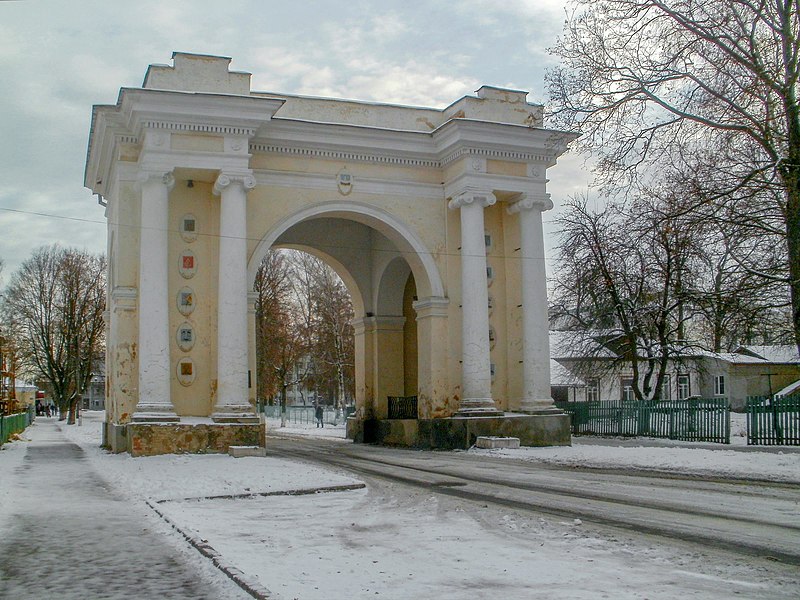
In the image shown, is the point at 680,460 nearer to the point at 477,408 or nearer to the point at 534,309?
the point at 477,408

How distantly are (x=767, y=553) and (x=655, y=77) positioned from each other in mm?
11446

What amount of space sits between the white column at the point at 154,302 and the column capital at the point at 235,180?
1.05 m

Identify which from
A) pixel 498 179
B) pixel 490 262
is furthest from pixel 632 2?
pixel 490 262

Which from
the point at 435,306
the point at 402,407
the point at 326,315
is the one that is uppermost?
the point at 326,315

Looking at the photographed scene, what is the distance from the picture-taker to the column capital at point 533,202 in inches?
876

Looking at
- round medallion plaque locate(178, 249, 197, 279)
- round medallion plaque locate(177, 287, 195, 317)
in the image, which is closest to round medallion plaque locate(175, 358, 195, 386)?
round medallion plaque locate(177, 287, 195, 317)

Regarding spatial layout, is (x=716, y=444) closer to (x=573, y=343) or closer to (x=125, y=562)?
(x=573, y=343)

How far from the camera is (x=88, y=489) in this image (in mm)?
12633

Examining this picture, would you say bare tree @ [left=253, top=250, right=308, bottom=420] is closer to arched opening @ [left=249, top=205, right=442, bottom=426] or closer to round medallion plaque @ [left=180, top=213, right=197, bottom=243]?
arched opening @ [left=249, top=205, right=442, bottom=426]

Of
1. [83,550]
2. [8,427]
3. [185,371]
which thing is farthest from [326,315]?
[83,550]

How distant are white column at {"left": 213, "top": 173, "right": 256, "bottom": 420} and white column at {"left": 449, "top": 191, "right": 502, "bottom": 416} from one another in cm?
551

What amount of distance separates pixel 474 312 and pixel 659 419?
7713 mm

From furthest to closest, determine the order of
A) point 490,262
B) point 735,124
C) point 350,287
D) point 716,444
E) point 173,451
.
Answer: point 350,287
point 490,262
point 716,444
point 173,451
point 735,124

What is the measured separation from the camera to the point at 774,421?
19625mm
